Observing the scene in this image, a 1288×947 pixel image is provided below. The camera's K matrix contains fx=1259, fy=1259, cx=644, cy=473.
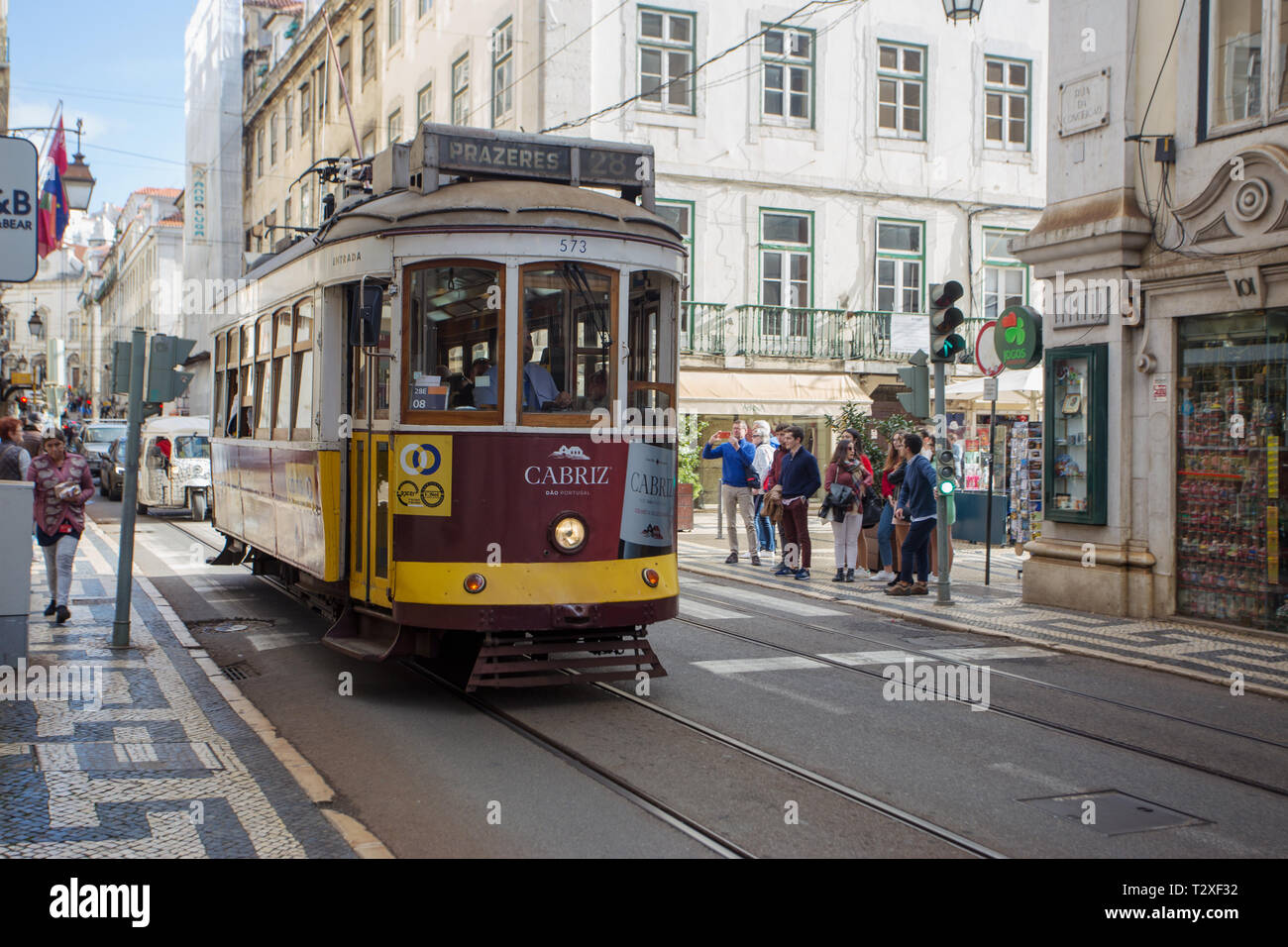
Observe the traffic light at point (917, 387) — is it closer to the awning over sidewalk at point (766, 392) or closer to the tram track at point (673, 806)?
the tram track at point (673, 806)

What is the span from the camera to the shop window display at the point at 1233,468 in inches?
441

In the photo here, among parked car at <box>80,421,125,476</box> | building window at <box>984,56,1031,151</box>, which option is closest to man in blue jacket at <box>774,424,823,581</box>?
building window at <box>984,56,1031,151</box>

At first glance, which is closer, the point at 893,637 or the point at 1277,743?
the point at 1277,743

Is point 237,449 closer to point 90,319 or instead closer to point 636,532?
point 636,532

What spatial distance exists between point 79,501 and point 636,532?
600cm

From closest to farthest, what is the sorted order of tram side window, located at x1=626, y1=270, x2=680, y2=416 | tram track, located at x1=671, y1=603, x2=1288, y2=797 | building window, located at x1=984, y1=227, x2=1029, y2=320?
1. tram track, located at x1=671, y1=603, x2=1288, y2=797
2. tram side window, located at x1=626, y1=270, x2=680, y2=416
3. building window, located at x1=984, y1=227, x2=1029, y2=320

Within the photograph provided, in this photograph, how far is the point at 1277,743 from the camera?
24.8 feet

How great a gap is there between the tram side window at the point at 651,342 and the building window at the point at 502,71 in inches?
748

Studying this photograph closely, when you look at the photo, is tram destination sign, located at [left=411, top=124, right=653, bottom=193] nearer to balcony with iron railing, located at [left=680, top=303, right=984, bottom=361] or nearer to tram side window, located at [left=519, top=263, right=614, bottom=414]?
tram side window, located at [left=519, top=263, right=614, bottom=414]

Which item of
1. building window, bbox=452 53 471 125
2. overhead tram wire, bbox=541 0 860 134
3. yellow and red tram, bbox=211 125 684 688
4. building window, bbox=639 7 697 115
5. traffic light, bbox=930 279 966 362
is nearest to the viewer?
yellow and red tram, bbox=211 125 684 688

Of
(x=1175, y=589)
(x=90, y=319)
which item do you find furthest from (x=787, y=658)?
(x=90, y=319)

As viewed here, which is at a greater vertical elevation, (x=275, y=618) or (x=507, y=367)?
(x=507, y=367)

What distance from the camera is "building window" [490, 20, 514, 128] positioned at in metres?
26.2

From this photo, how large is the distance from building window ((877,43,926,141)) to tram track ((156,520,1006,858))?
22457 mm
